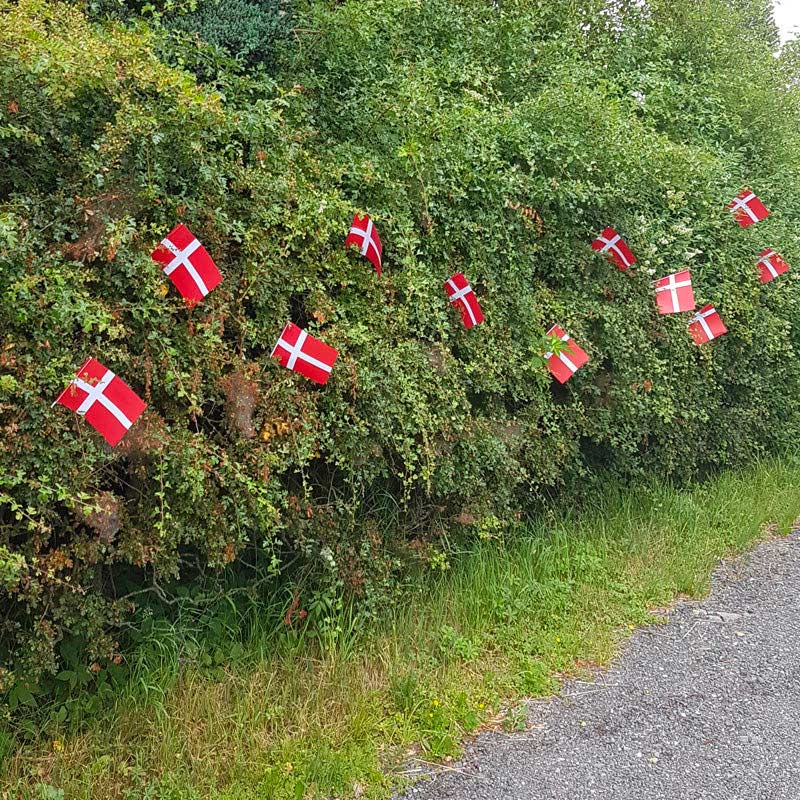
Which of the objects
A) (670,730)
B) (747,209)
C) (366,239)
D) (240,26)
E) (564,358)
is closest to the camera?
(670,730)

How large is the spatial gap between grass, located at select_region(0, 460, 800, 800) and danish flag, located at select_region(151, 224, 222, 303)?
1430 mm

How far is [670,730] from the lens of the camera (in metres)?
3.62

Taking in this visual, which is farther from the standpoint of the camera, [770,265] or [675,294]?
[770,265]

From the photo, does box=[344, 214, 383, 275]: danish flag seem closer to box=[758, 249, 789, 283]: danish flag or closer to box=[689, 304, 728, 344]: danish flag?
box=[689, 304, 728, 344]: danish flag

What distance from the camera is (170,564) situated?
3162 millimetres

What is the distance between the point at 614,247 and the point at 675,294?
1.82 feet

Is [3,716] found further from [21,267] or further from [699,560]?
[699,560]

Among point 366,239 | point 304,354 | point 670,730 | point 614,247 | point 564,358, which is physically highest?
point 366,239

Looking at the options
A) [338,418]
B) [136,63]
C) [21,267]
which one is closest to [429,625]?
[338,418]

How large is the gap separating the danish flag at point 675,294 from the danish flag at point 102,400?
3.78 meters

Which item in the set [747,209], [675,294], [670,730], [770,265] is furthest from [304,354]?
[770,265]

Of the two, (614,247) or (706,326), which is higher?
(614,247)

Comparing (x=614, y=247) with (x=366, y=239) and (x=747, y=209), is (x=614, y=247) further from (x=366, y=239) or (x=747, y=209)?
(x=366, y=239)

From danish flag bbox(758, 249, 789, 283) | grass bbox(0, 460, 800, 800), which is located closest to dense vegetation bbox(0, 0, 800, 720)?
danish flag bbox(758, 249, 789, 283)
